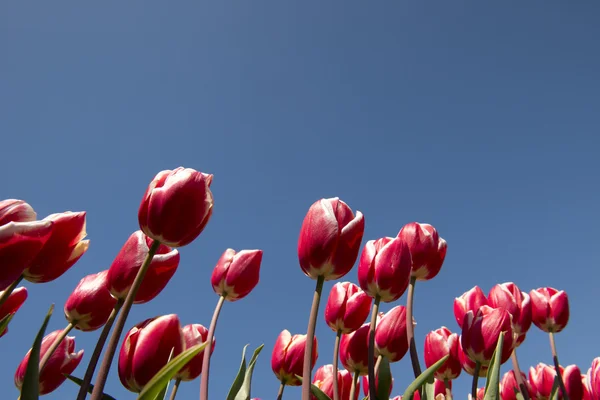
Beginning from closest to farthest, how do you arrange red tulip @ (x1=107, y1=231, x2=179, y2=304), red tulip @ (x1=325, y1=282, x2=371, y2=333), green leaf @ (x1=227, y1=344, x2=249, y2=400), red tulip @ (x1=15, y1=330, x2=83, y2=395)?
red tulip @ (x1=107, y1=231, x2=179, y2=304) < red tulip @ (x1=15, y1=330, x2=83, y2=395) < green leaf @ (x1=227, y1=344, x2=249, y2=400) < red tulip @ (x1=325, y1=282, x2=371, y2=333)

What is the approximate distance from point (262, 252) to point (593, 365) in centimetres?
207

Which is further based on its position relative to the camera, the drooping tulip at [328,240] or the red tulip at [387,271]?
the red tulip at [387,271]

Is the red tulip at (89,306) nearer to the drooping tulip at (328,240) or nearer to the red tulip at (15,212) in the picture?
the red tulip at (15,212)

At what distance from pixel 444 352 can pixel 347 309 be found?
2.00 feet

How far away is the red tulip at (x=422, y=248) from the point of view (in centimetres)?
234

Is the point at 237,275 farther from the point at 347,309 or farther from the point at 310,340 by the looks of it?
the point at 310,340

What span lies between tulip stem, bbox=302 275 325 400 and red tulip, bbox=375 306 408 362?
2.14 ft

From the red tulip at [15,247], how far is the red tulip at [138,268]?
416 mm

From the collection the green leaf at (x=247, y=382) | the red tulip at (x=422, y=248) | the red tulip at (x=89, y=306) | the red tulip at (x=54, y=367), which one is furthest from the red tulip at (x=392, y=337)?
the red tulip at (x=54, y=367)

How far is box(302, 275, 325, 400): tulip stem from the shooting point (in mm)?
1401

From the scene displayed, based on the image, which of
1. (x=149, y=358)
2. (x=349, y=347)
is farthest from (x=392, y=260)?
(x=149, y=358)

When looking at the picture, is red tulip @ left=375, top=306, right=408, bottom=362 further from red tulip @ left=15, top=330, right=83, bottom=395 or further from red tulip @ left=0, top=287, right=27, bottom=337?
red tulip @ left=0, top=287, right=27, bottom=337

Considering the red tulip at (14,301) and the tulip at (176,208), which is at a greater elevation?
the tulip at (176,208)

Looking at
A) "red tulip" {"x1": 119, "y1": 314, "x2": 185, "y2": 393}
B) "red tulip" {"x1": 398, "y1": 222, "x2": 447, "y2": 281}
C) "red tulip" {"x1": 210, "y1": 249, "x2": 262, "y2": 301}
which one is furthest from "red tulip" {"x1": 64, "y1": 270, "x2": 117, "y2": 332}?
"red tulip" {"x1": 398, "y1": 222, "x2": 447, "y2": 281}
